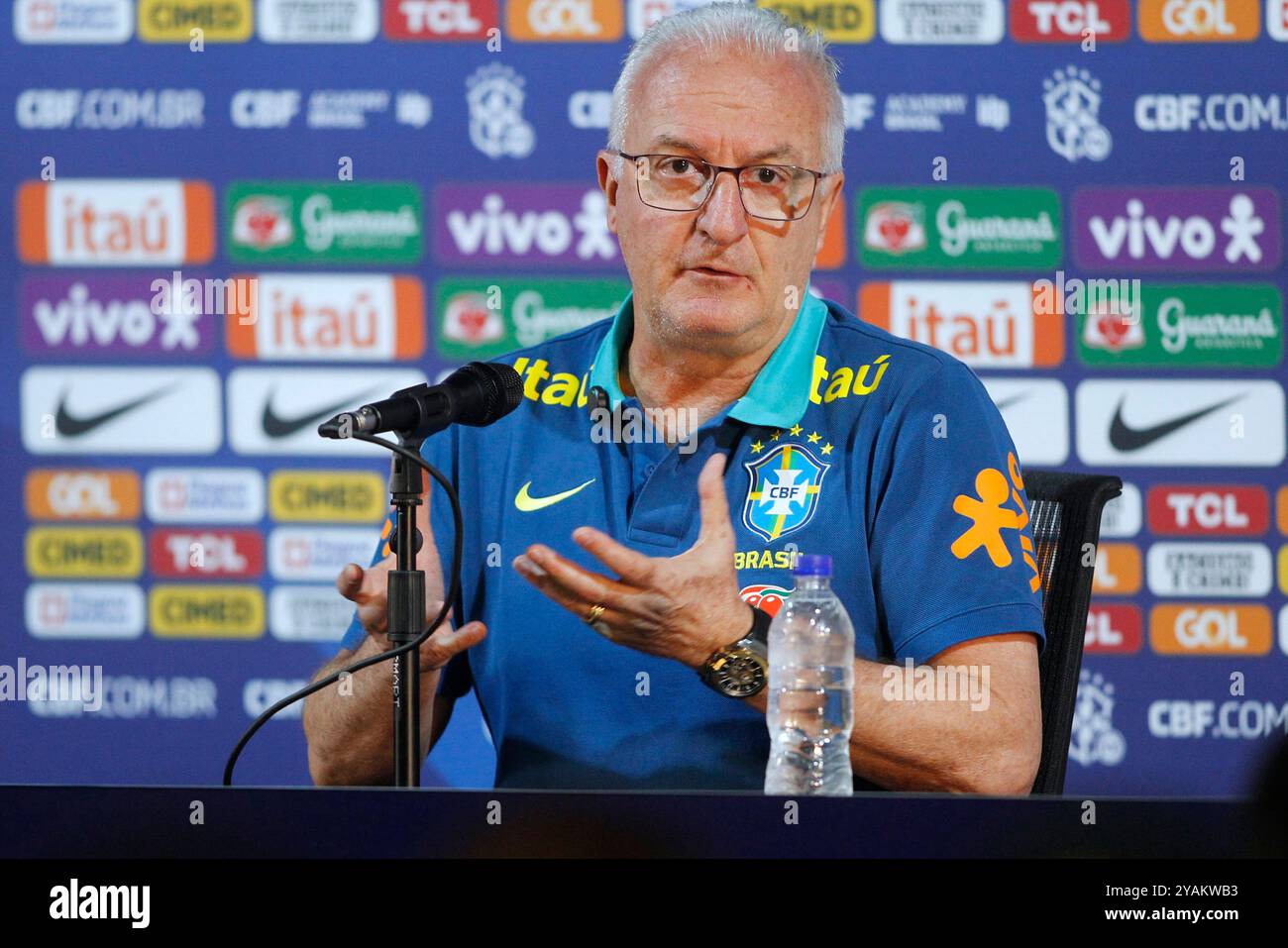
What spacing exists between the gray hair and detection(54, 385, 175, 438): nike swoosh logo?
62.7 inches

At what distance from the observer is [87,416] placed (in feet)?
9.54

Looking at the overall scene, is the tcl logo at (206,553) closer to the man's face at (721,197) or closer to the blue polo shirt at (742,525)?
the blue polo shirt at (742,525)

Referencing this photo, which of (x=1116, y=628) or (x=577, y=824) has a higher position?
(x=577, y=824)

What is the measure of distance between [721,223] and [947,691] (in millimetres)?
A: 606

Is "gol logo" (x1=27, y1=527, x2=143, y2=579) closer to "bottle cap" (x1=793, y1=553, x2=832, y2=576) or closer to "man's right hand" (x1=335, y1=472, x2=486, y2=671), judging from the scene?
"man's right hand" (x1=335, y1=472, x2=486, y2=671)

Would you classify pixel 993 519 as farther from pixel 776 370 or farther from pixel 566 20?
pixel 566 20

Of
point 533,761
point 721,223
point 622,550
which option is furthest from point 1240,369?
point 622,550

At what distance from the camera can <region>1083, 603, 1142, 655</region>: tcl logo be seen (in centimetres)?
282

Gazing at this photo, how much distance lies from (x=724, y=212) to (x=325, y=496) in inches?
59.2

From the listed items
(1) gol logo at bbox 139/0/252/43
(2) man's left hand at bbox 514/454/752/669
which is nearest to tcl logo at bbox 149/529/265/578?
(1) gol logo at bbox 139/0/252/43

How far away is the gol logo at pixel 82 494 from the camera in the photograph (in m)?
2.91

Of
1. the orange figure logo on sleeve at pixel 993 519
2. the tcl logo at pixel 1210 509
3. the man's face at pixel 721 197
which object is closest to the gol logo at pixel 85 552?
the man's face at pixel 721 197

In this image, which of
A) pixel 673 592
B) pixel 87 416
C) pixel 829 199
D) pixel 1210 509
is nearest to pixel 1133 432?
pixel 1210 509
